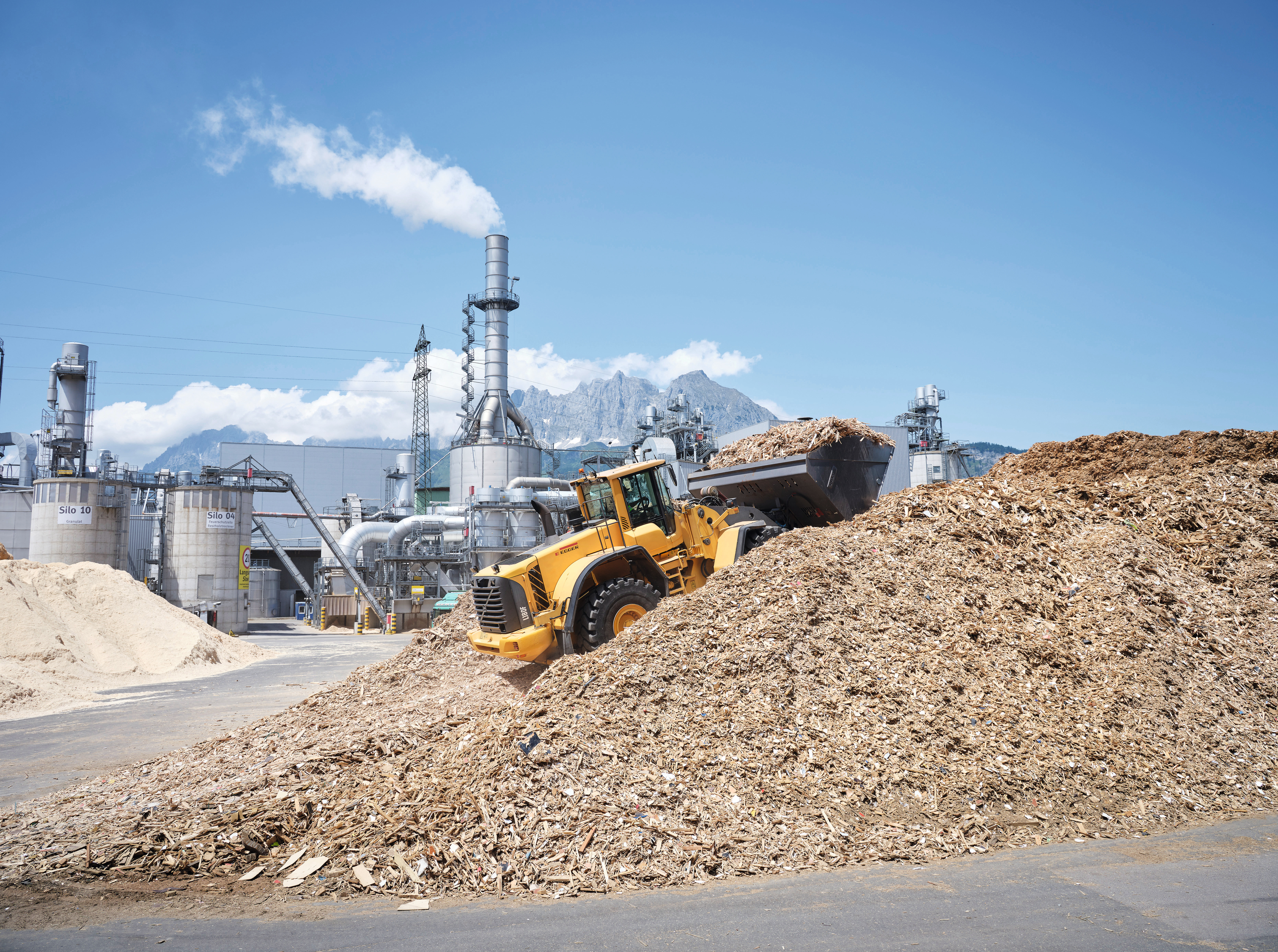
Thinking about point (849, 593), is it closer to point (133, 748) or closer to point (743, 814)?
point (743, 814)

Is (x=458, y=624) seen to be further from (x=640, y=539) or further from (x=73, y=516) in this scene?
(x=73, y=516)

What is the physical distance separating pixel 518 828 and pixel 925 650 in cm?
426

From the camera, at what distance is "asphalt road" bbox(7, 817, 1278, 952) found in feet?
14.1

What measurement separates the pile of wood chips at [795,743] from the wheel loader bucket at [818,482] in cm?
120

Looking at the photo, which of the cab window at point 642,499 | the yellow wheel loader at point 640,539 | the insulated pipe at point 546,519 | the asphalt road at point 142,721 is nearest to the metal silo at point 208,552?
the asphalt road at point 142,721

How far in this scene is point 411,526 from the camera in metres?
36.1

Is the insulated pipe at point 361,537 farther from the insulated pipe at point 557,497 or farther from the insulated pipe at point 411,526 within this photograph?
the insulated pipe at point 557,497

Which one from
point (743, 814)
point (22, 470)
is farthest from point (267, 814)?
point (22, 470)

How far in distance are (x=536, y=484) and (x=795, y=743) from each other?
30851 mm

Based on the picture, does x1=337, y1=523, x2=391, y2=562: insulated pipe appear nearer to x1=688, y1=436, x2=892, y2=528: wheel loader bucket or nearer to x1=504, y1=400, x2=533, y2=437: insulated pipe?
x1=504, y1=400, x2=533, y2=437: insulated pipe

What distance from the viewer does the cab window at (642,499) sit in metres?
10.2

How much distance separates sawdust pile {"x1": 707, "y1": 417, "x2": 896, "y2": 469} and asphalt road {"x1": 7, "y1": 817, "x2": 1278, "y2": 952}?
6.83 metres

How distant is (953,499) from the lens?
1039cm

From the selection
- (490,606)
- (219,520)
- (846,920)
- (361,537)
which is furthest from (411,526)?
(846,920)
